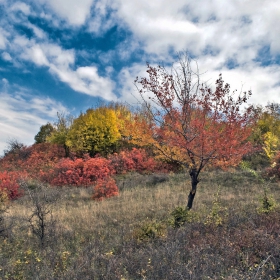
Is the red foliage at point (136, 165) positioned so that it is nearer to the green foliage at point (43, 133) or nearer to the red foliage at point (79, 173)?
the red foliage at point (79, 173)

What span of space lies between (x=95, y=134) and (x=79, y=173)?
809 cm

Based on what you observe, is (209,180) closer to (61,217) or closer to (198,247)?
(61,217)

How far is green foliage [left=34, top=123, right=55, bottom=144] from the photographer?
39094 millimetres

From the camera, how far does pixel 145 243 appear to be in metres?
6.50

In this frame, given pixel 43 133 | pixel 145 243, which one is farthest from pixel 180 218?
pixel 43 133

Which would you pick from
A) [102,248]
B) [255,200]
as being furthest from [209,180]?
[102,248]

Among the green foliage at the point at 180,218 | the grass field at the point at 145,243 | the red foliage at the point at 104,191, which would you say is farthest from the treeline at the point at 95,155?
the green foliage at the point at 180,218

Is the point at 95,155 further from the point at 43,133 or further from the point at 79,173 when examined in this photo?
the point at 43,133

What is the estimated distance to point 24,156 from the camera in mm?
34094

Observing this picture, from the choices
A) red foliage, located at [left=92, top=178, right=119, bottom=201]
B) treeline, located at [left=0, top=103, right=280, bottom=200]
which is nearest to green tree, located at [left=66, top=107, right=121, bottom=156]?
treeline, located at [left=0, top=103, right=280, bottom=200]

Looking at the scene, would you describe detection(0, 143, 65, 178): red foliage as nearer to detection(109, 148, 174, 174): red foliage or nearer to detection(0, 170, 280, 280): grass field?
detection(109, 148, 174, 174): red foliage

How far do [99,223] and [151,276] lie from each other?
17.3 ft

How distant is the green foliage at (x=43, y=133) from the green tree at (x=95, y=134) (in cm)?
1240

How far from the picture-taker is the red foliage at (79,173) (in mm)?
19547
